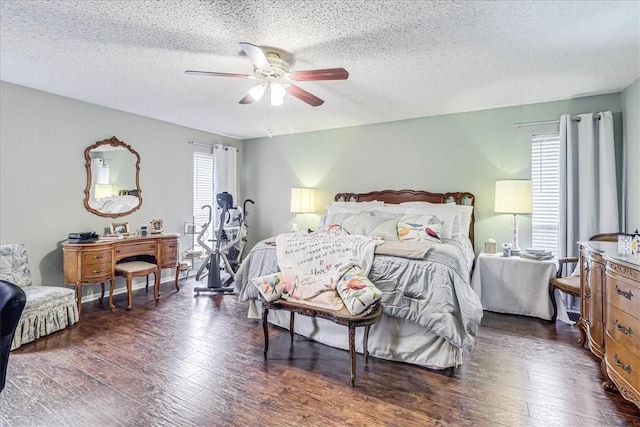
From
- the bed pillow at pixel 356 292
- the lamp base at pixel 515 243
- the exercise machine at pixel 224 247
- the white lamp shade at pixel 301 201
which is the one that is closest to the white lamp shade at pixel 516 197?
the lamp base at pixel 515 243

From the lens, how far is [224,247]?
15.5ft

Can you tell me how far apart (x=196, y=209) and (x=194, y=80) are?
8.95ft

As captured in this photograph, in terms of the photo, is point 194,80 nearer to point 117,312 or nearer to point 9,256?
point 9,256

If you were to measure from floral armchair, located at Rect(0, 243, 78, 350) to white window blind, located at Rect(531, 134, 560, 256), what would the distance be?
17.3 ft

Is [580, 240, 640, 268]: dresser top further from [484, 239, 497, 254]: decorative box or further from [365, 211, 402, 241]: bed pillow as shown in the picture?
[365, 211, 402, 241]: bed pillow

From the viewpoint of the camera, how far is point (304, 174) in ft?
18.8

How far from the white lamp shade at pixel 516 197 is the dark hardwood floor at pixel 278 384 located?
1296mm

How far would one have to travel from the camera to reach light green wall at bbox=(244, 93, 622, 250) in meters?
4.06

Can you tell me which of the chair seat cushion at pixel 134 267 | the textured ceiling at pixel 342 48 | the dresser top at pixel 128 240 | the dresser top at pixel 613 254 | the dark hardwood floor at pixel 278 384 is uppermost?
the textured ceiling at pixel 342 48

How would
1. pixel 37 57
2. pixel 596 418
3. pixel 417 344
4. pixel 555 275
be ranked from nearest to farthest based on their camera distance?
pixel 596 418 → pixel 417 344 → pixel 37 57 → pixel 555 275

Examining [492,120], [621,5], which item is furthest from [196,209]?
[621,5]

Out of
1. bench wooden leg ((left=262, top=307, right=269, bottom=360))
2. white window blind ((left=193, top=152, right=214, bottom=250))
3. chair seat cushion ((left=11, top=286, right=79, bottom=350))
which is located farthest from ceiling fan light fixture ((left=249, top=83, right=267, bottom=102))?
white window blind ((left=193, top=152, right=214, bottom=250))

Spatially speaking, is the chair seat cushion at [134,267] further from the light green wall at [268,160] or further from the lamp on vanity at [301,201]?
the lamp on vanity at [301,201]

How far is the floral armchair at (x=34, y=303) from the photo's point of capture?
287cm
